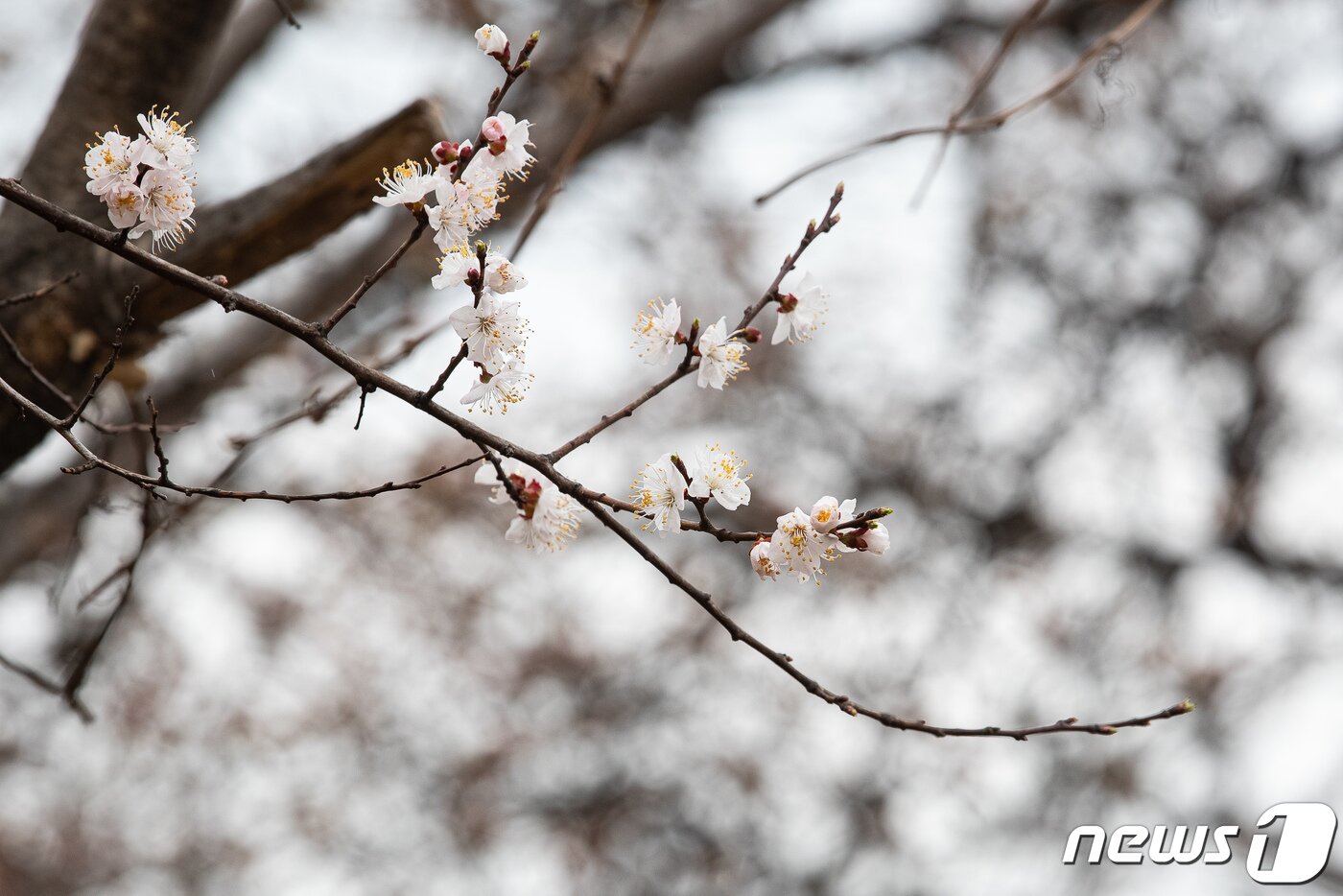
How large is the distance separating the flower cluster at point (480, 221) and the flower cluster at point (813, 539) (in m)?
0.40

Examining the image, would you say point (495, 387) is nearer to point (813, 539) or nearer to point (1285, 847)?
point (813, 539)

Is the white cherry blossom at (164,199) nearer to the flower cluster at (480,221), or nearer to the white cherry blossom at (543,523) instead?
the flower cluster at (480,221)

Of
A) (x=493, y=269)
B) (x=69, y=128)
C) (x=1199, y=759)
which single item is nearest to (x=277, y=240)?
(x=69, y=128)

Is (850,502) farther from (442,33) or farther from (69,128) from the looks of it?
(442,33)

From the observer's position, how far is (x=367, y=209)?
79.8 inches

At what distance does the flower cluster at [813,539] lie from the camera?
1.42 meters

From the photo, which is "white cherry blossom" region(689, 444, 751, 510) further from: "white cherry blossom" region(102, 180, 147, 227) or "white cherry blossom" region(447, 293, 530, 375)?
"white cherry blossom" region(102, 180, 147, 227)

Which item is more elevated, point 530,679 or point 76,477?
Result: point 530,679

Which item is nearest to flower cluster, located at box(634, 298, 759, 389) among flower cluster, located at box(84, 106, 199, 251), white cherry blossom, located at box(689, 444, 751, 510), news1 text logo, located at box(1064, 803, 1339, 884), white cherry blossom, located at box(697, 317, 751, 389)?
white cherry blossom, located at box(697, 317, 751, 389)

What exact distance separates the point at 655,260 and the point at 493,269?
5660 mm

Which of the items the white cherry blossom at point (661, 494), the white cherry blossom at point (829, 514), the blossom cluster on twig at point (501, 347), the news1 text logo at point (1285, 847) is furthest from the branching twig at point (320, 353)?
the news1 text logo at point (1285, 847)

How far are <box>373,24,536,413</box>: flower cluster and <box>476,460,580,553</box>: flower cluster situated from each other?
0.11 meters

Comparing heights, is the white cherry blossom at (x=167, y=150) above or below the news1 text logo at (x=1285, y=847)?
below

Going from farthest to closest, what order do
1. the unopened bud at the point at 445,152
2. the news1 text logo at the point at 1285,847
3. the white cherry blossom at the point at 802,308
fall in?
the news1 text logo at the point at 1285,847
the white cherry blossom at the point at 802,308
the unopened bud at the point at 445,152
